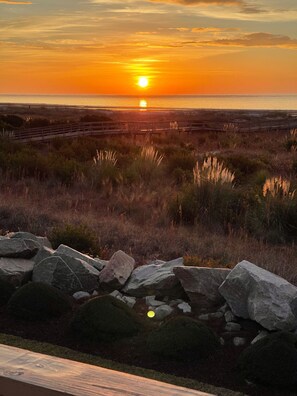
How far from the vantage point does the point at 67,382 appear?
1731 mm

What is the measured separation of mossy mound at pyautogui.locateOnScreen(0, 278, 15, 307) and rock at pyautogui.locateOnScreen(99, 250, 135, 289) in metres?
0.99

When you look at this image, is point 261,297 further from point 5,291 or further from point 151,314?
point 5,291

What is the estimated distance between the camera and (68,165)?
17.0 meters

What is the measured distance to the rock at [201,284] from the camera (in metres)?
5.97

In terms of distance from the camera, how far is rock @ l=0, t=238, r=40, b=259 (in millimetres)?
7137

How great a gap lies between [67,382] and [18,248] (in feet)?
18.3

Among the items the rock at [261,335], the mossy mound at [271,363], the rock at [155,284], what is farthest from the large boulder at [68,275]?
the mossy mound at [271,363]

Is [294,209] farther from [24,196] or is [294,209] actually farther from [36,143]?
[36,143]

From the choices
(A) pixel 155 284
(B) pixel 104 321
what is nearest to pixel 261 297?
(A) pixel 155 284

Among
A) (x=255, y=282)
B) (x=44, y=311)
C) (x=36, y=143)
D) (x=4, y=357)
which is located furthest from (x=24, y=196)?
(x=36, y=143)

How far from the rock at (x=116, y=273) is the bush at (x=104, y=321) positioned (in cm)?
95

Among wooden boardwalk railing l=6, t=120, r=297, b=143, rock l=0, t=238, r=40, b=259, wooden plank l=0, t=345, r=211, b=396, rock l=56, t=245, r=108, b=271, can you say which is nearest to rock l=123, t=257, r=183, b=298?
rock l=56, t=245, r=108, b=271

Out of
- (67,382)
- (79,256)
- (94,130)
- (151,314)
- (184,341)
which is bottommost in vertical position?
(94,130)

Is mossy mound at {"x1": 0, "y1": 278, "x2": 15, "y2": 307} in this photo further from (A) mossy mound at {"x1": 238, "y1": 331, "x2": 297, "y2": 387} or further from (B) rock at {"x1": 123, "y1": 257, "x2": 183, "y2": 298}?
(A) mossy mound at {"x1": 238, "y1": 331, "x2": 297, "y2": 387}
